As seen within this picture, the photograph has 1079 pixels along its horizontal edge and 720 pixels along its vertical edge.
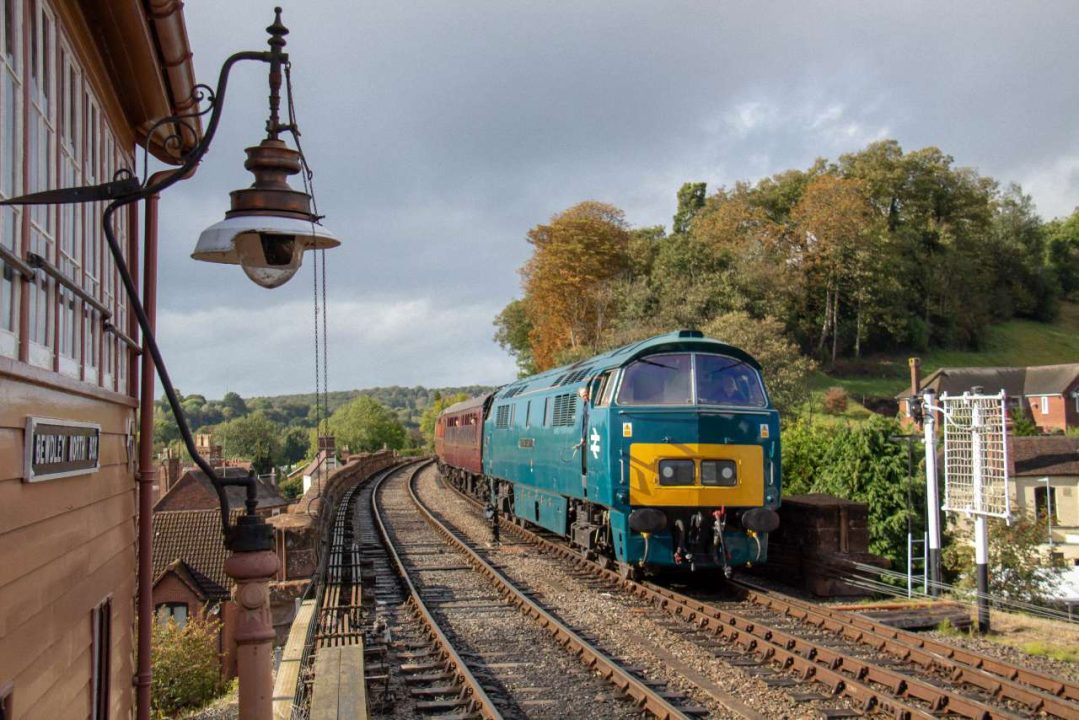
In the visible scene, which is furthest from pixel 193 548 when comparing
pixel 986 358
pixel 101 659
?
pixel 986 358

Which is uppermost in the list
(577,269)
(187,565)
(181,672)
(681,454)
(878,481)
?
(577,269)

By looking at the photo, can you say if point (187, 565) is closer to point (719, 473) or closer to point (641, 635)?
point (719, 473)

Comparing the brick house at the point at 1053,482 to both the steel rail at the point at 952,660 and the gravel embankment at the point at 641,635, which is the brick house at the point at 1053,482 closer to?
the gravel embankment at the point at 641,635

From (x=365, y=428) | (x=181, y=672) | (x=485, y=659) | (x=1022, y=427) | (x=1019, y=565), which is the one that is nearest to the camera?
(x=485, y=659)

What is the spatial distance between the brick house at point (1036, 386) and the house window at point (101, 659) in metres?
49.1

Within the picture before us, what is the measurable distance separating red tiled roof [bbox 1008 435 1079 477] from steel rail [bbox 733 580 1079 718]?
2761 centimetres

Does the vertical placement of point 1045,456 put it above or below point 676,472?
below

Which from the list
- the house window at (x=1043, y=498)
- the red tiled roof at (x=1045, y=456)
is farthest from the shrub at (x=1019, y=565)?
the house window at (x=1043, y=498)

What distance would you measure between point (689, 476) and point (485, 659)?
368cm

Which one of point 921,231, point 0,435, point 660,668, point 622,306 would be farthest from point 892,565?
point 921,231

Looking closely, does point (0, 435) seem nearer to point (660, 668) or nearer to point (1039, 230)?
point (660, 668)

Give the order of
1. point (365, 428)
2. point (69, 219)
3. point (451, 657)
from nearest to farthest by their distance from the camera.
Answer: point (69, 219)
point (451, 657)
point (365, 428)

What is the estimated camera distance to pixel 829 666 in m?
8.61

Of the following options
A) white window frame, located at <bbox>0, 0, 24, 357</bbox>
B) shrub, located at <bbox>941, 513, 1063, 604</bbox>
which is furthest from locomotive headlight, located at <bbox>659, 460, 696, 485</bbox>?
white window frame, located at <bbox>0, 0, 24, 357</bbox>
